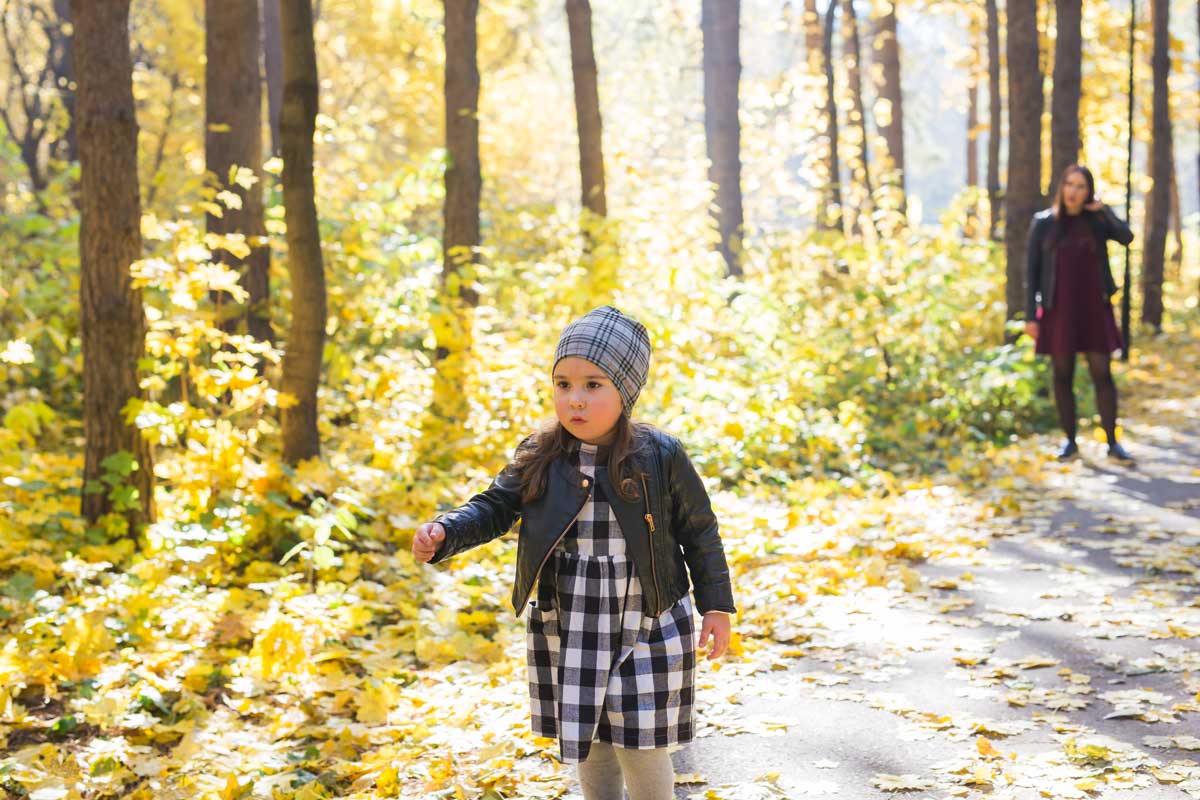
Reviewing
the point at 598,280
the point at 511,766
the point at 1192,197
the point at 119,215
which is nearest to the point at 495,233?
the point at 598,280

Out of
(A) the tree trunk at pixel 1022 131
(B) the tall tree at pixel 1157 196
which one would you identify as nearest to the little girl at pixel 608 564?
(A) the tree trunk at pixel 1022 131

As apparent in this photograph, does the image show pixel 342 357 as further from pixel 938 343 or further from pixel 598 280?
pixel 938 343

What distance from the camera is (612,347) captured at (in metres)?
3.03

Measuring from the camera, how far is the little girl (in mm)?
2973

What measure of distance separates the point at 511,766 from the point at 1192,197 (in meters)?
151

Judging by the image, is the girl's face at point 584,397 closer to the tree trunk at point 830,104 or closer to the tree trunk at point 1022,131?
the tree trunk at point 1022,131

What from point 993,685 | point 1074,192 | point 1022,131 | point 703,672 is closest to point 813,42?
point 1022,131

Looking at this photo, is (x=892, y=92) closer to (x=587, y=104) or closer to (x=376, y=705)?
(x=587, y=104)

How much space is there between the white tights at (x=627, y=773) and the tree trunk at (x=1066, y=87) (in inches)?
456

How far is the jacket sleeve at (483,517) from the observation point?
3018 millimetres

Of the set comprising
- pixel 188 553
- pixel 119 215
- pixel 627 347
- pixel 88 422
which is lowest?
pixel 188 553

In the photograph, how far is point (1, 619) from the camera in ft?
17.1

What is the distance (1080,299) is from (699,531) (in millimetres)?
6519

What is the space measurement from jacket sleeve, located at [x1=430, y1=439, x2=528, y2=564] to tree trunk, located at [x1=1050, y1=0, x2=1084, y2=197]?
11505 mm
